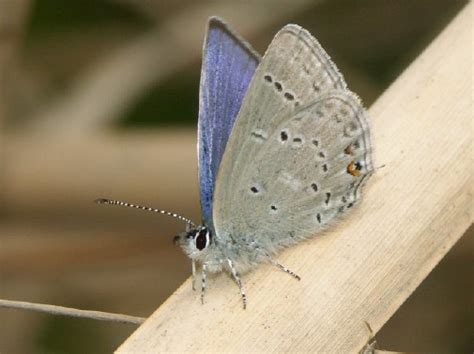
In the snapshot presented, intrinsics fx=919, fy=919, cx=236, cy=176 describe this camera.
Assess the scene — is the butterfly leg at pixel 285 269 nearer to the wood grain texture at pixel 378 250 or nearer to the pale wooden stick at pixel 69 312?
the wood grain texture at pixel 378 250

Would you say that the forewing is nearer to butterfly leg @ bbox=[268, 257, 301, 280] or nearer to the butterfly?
the butterfly

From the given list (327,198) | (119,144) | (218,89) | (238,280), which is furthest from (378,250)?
(119,144)

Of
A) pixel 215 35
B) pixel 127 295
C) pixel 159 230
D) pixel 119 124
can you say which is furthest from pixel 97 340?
pixel 215 35

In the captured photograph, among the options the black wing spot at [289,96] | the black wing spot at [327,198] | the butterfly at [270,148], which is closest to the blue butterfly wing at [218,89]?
A: the butterfly at [270,148]

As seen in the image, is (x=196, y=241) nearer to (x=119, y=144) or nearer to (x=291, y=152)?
(x=291, y=152)

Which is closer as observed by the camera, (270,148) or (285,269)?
(285,269)

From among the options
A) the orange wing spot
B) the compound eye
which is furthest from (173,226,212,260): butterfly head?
the orange wing spot

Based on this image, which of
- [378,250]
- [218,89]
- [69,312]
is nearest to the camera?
[69,312]
